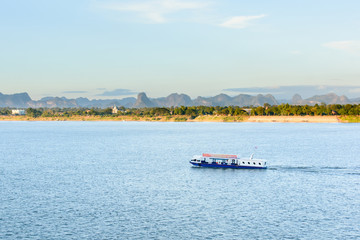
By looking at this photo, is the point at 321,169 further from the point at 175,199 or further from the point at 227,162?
the point at 175,199

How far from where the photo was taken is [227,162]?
9638 cm

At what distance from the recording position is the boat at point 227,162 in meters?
94.3

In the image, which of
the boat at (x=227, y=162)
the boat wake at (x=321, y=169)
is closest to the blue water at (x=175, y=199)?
the boat wake at (x=321, y=169)

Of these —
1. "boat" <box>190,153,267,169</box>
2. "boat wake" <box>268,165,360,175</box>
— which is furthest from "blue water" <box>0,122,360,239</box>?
"boat" <box>190,153,267,169</box>

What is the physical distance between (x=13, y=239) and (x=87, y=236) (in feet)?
26.0

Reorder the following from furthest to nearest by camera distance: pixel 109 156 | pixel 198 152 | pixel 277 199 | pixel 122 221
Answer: pixel 198 152, pixel 109 156, pixel 277 199, pixel 122 221

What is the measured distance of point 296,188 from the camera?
72750 mm

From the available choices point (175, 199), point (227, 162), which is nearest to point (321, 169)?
point (227, 162)

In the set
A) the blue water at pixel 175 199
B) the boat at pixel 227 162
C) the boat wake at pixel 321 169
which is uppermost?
the boat at pixel 227 162

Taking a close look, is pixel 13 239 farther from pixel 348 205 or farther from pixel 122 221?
pixel 348 205

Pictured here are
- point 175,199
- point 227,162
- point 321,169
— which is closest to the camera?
point 175,199

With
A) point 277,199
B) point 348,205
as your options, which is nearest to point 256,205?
point 277,199

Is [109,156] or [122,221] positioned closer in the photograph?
[122,221]

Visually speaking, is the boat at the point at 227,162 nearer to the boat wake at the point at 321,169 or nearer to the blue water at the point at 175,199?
the blue water at the point at 175,199
